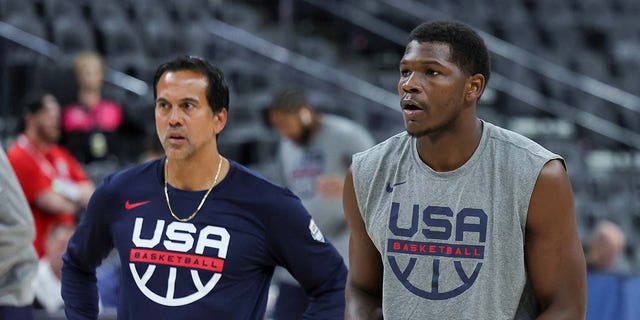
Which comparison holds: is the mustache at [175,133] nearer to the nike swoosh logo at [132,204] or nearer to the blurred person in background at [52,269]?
the nike swoosh logo at [132,204]

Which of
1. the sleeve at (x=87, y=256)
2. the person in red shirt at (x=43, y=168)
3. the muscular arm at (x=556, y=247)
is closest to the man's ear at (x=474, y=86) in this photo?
the muscular arm at (x=556, y=247)

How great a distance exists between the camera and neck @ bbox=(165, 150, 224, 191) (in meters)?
3.53

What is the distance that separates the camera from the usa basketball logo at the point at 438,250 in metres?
2.79

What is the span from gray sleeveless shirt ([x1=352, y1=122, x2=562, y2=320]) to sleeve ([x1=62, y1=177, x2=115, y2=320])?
1.09 meters

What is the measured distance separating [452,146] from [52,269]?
4782mm

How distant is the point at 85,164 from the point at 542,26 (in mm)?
7465

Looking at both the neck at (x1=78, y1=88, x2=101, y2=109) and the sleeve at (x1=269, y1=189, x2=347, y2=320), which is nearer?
the sleeve at (x1=269, y1=189, x2=347, y2=320)

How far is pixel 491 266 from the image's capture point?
2779 mm

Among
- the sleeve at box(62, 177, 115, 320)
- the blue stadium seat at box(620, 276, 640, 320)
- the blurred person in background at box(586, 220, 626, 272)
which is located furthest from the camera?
the blurred person in background at box(586, 220, 626, 272)

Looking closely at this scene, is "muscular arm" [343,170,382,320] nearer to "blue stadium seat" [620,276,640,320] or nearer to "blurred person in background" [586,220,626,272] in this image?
"blue stadium seat" [620,276,640,320]

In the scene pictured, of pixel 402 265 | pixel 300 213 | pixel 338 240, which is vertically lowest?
pixel 402 265

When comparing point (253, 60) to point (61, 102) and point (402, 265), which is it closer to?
point (61, 102)

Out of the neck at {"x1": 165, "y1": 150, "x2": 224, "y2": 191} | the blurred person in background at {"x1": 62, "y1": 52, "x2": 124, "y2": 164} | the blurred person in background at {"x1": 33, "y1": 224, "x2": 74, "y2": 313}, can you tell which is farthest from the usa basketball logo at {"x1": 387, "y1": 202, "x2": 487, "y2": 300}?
the blurred person in background at {"x1": 62, "y1": 52, "x2": 124, "y2": 164}

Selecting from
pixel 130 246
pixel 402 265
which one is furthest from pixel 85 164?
pixel 402 265
